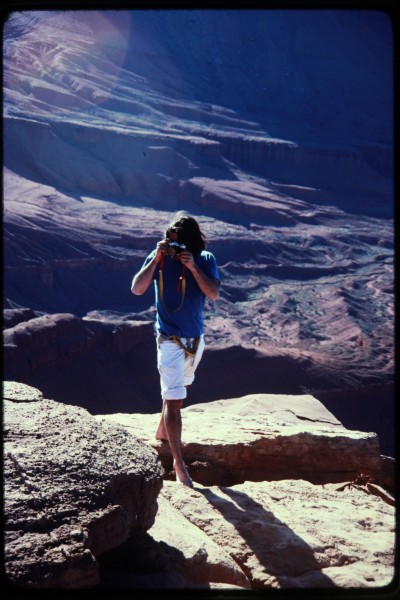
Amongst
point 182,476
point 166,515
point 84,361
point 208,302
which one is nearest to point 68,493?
point 166,515

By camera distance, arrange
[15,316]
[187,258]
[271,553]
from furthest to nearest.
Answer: [15,316] → [187,258] → [271,553]

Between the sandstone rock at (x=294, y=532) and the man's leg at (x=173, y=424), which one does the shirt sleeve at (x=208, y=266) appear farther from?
the sandstone rock at (x=294, y=532)

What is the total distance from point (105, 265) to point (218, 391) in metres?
9.19

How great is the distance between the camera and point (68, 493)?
2.40 meters

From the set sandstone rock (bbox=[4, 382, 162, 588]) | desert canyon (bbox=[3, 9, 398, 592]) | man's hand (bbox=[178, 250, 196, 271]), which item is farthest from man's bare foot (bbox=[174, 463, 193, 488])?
man's hand (bbox=[178, 250, 196, 271])

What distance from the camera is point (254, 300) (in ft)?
84.2

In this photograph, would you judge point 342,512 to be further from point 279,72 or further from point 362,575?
point 279,72

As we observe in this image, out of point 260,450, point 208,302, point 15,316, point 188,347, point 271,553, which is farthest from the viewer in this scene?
point 208,302

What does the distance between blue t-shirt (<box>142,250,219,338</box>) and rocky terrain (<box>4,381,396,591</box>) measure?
0.73 meters

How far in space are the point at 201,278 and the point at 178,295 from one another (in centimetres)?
16

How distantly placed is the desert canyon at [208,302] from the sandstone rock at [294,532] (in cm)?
1

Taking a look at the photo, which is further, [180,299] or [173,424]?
[173,424]

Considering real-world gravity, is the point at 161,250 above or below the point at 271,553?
above

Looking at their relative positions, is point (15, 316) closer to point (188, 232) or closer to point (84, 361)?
point (84, 361)
